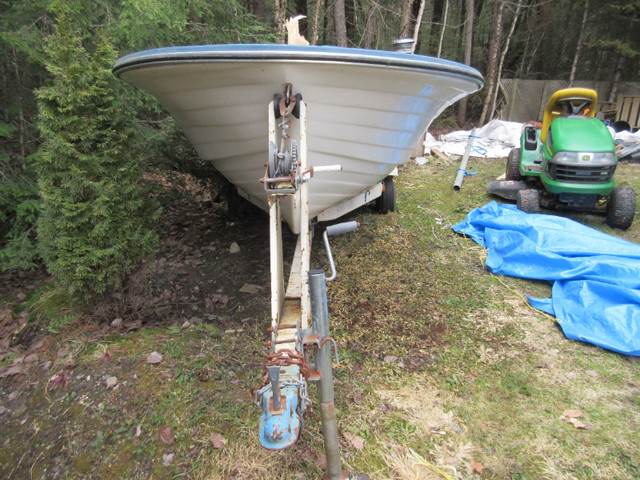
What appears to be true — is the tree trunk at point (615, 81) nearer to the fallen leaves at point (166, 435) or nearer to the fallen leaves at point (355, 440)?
the fallen leaves at point (355, 440)

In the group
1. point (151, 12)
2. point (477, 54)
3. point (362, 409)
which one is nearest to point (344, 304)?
point (362, 409)

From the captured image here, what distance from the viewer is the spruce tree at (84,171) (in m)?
2.08

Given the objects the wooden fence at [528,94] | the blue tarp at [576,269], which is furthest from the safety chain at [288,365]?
the wooden fence at [528,94]

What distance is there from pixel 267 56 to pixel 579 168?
12.4ft

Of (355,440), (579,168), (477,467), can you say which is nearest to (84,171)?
(355,440)

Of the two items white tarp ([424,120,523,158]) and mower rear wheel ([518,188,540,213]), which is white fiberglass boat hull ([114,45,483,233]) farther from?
white tarp ([424,120,523,158])

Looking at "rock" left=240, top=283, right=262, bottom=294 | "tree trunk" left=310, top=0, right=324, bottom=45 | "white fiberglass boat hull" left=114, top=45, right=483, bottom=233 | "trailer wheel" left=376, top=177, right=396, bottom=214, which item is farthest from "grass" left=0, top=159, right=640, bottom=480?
"tree trunk" left=310, top=0, right=324, bottom=45

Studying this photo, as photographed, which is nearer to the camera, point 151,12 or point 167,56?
point 167,56

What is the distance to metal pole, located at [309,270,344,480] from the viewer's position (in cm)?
135

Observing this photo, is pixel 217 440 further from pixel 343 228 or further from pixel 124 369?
pixel 343 228

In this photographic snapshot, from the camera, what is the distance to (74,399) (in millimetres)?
2002

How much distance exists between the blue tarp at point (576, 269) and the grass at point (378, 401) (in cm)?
14

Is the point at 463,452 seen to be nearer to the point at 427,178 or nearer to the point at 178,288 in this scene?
the point at 178,288

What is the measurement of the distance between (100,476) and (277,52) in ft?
7.19
